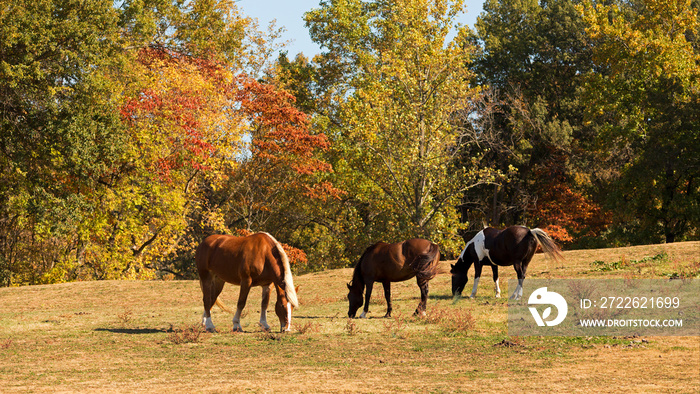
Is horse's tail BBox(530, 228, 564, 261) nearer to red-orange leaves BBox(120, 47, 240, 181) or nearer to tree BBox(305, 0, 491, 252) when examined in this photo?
tree BBox(305, 0, 491, 252)

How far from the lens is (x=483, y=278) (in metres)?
25.3

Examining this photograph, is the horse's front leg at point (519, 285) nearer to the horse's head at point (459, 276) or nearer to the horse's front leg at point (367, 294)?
the horse's head at point (459, 276)

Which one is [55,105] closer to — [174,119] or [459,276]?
[174,119]

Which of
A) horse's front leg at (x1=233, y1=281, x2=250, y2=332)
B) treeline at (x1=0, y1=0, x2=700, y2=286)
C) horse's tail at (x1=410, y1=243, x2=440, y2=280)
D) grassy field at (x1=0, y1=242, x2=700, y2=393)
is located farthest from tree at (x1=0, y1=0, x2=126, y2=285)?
horse's tail at (x1=410, y1=243, x2=440, y2=280)

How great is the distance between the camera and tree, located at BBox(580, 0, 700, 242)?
39.3 m

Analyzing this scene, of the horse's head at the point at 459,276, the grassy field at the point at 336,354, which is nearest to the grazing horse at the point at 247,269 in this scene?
the grassy field at the point at 336,354

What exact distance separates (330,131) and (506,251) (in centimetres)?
2601

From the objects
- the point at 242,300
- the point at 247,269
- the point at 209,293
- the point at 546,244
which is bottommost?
the point at 242,300

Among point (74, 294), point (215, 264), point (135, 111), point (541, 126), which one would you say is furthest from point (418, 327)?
point (541, 126)

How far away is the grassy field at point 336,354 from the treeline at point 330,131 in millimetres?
12528

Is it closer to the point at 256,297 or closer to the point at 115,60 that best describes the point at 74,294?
the point at 256,297

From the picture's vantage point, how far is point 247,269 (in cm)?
1551

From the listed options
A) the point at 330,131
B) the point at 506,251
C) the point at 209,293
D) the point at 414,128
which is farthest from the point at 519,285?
the point at 330,131

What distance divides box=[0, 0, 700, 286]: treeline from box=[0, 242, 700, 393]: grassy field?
12528 millimetres
